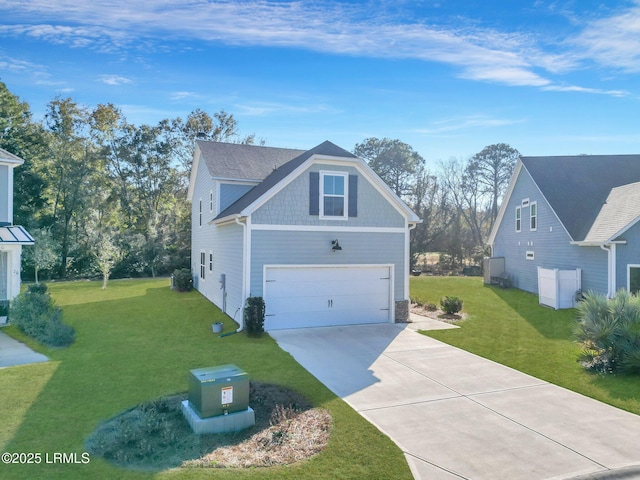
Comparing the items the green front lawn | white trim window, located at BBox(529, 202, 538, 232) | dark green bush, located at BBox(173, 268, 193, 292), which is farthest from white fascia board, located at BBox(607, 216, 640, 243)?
dark green bush, located at BBox(173, 268, 193, 292)

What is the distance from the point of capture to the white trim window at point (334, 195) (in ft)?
45.7

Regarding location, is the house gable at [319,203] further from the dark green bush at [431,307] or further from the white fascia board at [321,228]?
the dark green bush at [431,307]

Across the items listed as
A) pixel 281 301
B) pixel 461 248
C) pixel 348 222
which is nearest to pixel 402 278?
pixel 348 222

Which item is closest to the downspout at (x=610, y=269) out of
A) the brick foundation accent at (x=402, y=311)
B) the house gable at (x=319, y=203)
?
the brick foundation accent at (x=402, y=311)

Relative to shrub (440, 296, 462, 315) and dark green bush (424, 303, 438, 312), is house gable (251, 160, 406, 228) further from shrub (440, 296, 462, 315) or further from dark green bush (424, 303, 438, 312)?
dark green bush (424, 303, 438, 312)

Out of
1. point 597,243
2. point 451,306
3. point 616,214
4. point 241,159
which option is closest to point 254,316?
point 451,306

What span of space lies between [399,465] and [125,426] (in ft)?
13.2

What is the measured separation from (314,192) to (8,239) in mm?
9996

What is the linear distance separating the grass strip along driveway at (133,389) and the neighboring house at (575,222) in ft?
45.9

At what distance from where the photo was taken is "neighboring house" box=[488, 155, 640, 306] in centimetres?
1611

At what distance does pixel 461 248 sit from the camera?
35.0m

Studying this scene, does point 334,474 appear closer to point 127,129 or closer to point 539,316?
point 539,316

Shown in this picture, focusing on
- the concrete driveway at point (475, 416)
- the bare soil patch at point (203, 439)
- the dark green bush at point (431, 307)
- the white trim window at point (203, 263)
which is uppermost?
the white trim window at point (203, 263)

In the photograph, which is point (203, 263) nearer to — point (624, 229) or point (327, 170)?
point (327, 170)
